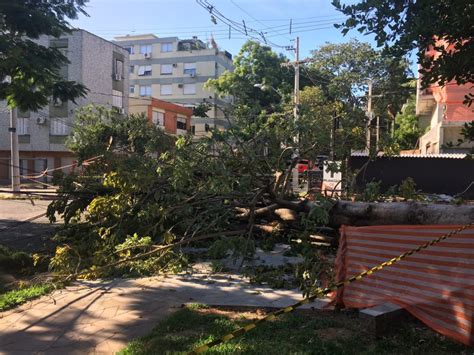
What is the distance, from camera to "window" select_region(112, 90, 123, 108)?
40938 millimetres

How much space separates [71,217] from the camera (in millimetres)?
9789

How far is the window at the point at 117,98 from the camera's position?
4094 cm

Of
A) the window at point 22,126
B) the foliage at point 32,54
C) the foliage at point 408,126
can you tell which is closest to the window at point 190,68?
the foliage at point 408,126

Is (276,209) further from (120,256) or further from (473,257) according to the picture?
(473,257)

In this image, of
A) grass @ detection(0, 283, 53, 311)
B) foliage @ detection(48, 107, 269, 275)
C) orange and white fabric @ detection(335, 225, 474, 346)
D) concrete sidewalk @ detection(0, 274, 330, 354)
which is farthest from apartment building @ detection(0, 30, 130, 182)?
orange and white fabric @ detection(335, 225, 474, 346)

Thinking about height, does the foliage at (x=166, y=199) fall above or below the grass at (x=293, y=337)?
above

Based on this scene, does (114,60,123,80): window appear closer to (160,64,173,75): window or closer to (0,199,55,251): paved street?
(160,64,173,75): window

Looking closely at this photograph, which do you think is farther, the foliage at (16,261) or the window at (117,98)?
the window at (117,98)

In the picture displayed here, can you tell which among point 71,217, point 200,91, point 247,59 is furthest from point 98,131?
point 200,91

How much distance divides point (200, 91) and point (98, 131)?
4028cm

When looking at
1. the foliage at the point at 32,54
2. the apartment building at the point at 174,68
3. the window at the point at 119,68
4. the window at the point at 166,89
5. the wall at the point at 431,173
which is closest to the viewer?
the foliage at the point at 32,54

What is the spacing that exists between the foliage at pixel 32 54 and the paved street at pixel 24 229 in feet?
8.78

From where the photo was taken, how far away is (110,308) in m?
5.73

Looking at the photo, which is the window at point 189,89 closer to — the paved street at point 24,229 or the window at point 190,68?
the window at point 190,68
